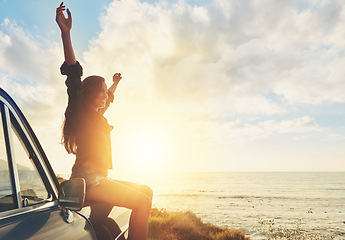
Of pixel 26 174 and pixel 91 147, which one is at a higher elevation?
pixel 91 147

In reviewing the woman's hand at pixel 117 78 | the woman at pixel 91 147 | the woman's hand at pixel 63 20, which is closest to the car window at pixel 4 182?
the woman at pixel 91 147

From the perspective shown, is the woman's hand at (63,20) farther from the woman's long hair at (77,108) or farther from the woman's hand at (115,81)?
the woman's hand at (115,81)

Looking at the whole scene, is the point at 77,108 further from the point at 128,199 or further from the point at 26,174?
the point at 128,199

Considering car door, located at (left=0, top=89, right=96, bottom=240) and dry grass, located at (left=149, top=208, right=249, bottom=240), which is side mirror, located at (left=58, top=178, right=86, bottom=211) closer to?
car door, located at (left=0, top=89, right=96, bottom=240)

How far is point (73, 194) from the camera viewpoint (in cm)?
165

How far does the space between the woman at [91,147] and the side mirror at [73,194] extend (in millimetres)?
334

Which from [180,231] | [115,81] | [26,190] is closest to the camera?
[26,190]

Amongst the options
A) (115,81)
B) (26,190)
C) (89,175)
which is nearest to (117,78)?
(115,81)

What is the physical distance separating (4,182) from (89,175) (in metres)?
0.63

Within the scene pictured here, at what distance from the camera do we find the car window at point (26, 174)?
175 cm

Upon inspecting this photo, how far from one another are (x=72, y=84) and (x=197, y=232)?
14420 mm

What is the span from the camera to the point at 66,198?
1678mm

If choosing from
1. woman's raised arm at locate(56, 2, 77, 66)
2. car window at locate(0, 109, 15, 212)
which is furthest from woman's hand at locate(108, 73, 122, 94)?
car window at locate(0, 109, 15, 212)

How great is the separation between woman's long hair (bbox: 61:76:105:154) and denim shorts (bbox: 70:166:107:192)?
0.33 metres
